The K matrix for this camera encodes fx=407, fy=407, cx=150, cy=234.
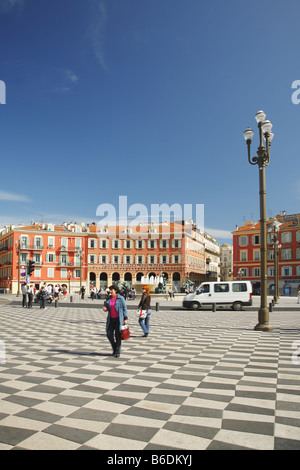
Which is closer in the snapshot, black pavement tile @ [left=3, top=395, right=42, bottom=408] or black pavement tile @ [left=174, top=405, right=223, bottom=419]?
black pavement tile @ [left=174, top=405, right=223, bottom=419]

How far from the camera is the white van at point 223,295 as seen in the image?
2759 centimetres

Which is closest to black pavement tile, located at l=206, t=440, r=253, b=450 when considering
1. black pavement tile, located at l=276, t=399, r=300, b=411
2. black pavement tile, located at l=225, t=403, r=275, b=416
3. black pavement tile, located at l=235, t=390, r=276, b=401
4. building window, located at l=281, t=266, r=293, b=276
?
black pavement tile, located at l=225, t=403, r=275, b=416

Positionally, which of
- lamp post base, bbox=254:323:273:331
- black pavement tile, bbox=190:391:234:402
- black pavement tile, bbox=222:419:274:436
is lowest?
lamp post base, bbox=254:323:273:331

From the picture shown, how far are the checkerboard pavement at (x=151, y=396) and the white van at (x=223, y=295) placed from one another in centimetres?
1628

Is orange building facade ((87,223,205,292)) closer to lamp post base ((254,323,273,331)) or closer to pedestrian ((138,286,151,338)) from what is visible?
lamp post base ((254,323,273,331))

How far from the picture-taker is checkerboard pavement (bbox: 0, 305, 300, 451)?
4.39 meters

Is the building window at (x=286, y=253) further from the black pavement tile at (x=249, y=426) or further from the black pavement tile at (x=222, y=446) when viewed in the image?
the black pavement tile at (x=222, y=446)

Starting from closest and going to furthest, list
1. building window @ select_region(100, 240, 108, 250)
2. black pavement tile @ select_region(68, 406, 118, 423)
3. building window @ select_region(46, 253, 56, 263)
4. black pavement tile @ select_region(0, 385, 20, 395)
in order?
black pavement tile @ select_region(68, 406, 118, 423) < black pavement tile @ select_region(0, 385, 20, 395) < building window @ select_region(46, 253, 56, 263) < building window @ select_region(100, 240, 108, 250)

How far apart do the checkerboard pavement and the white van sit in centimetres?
1628

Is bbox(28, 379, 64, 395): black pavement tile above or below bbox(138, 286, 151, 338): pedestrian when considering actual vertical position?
below

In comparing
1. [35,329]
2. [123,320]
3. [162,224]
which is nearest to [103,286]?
[162,224]

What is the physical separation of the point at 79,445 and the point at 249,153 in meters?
13.1

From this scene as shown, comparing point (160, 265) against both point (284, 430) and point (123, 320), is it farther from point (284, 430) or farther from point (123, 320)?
point (284, 430)

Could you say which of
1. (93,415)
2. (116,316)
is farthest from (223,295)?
(93,415)
